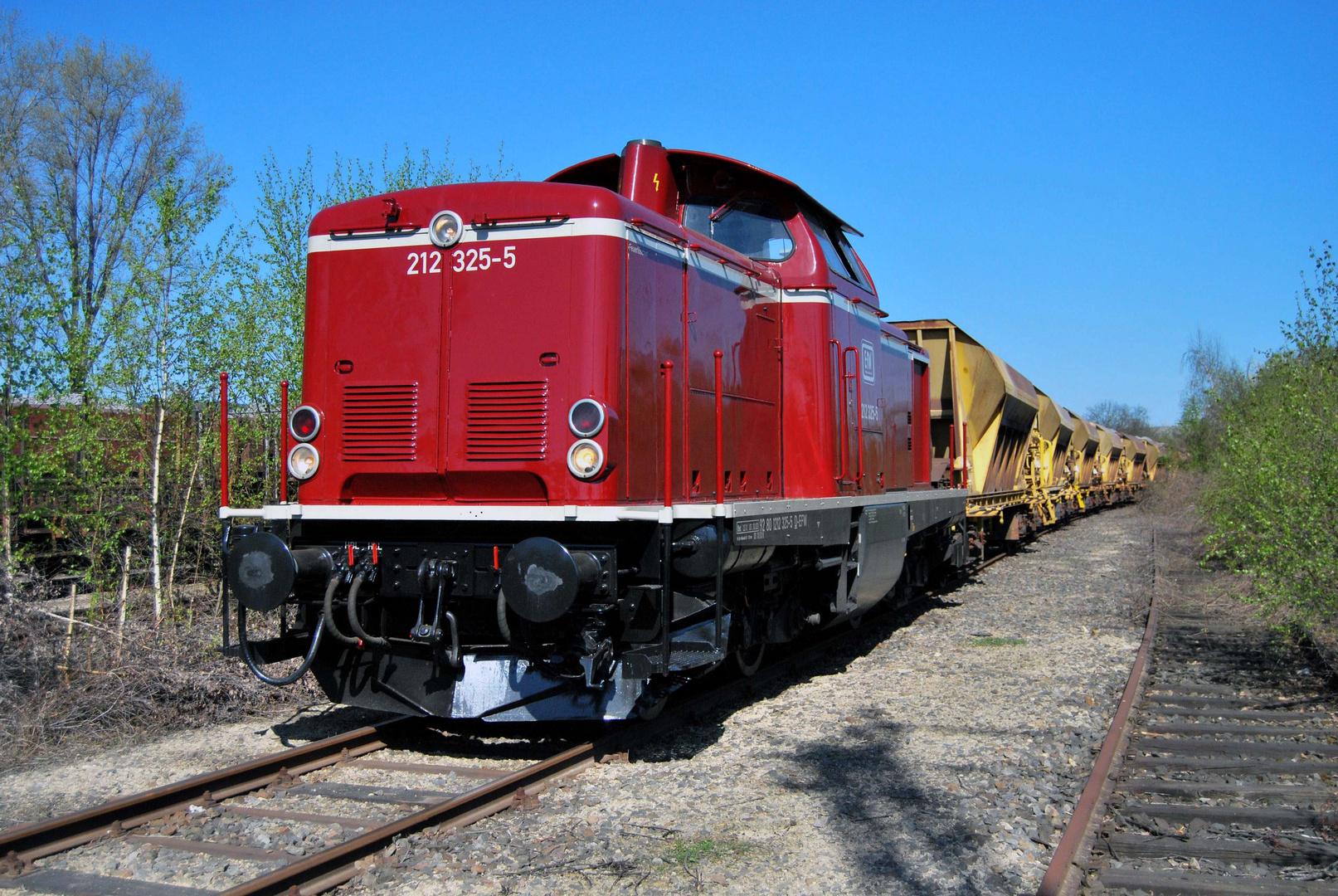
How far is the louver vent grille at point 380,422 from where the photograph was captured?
17.2 ft

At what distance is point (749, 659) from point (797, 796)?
2.40m

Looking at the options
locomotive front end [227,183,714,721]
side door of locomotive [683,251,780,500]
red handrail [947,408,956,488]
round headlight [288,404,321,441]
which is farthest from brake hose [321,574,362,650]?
red handrail [947,408,956,488]

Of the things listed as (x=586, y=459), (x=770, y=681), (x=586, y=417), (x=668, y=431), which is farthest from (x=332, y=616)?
(x=770, y=681)

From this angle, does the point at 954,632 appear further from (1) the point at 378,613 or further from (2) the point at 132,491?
(2) the point at 132,491

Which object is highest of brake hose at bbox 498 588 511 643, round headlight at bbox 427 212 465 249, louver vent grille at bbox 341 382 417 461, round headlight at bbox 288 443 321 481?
round headlight at bbox 427 212 465 249

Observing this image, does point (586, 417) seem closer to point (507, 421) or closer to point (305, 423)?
point (507, 421)

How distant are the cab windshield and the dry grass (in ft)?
14.3

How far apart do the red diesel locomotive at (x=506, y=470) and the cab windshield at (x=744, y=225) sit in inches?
30.1

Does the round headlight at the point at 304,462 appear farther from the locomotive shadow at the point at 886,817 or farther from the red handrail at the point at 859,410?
the red handrail at the point at 859,410

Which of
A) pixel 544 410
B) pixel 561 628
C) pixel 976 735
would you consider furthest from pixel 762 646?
pixel 544 410

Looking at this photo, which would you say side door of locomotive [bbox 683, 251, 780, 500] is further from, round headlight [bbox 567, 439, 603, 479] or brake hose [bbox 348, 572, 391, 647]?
brake hose [bbox 348, 572, 391, 647]

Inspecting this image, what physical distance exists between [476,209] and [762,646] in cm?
380

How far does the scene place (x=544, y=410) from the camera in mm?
5027

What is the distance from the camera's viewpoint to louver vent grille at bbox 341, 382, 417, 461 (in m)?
5.23
